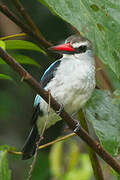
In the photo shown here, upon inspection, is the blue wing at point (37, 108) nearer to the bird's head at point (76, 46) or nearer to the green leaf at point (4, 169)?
the bird's head at point (76, 46)

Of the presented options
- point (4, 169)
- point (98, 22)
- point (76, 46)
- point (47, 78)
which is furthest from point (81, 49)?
point (98, 22)

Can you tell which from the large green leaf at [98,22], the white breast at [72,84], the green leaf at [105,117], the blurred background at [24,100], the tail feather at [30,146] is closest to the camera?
the large green leaf at [98,22]

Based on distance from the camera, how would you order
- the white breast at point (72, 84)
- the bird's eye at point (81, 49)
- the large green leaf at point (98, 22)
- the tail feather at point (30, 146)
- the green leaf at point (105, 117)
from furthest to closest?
the bird's eye at point (81, 49) < the tail feather at point (30, 146) < the white breast at point (72, 84) < the green leaf at point (105, 117) < the large green leaf at point (98, 22)

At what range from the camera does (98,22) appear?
3.85 ft

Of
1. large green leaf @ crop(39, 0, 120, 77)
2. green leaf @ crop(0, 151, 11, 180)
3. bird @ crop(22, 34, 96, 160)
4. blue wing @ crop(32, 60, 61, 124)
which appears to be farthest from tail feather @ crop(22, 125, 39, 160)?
large green leaf @ crop(39, 0, 120, 77)

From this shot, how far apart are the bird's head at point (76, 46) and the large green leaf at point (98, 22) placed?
43.4 inches

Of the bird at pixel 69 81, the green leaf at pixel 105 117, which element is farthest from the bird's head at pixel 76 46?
the green leaf at pixel 105 117

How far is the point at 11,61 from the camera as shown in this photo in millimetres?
1181

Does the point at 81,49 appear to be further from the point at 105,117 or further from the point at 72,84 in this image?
the point at 105,117

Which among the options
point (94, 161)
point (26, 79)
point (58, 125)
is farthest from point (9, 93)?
point (26, 79)

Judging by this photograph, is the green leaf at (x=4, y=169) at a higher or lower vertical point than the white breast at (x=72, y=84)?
higher

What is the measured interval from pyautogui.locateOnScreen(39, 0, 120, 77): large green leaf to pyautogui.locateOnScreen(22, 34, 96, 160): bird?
0.88m

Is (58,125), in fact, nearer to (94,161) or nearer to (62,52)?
(62,52)

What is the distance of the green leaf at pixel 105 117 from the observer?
1592 mm
